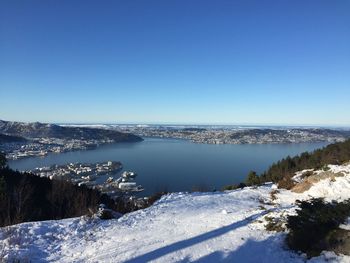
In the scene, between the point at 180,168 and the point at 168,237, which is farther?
the point at 180,168

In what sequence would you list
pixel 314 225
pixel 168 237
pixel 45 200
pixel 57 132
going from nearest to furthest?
pixel 314 225 → pixel 168 237 → pixel 45 200 → pixel 57 132

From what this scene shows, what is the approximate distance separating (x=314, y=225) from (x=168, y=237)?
3545 mm

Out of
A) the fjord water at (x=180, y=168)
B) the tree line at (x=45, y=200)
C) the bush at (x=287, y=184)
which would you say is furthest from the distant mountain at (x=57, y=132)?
the bush at (x=287, y=184)

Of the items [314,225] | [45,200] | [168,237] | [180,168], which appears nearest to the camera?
[314,225]

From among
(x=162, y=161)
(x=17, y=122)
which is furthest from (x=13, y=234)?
(x=17, y=122)

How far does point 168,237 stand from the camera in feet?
25.9

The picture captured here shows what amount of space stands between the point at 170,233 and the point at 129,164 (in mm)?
58651

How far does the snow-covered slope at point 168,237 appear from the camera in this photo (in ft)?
21.5

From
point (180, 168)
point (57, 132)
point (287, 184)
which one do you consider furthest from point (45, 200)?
point (57, 132)

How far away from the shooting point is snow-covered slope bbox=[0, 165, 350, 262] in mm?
6559

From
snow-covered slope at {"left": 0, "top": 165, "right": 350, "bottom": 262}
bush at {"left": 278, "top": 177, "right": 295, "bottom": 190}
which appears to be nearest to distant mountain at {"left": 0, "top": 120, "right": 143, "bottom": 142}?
bush at {"left": 278, "top": 177, "right": 295, "bottom": 190}

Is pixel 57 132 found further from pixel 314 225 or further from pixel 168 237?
pixel 314 225

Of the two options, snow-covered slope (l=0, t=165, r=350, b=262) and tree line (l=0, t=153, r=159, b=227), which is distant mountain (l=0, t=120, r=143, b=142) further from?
snow-covered slope (l=0, t=165, r=350, b=262)

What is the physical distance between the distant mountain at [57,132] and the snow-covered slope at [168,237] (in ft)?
373
